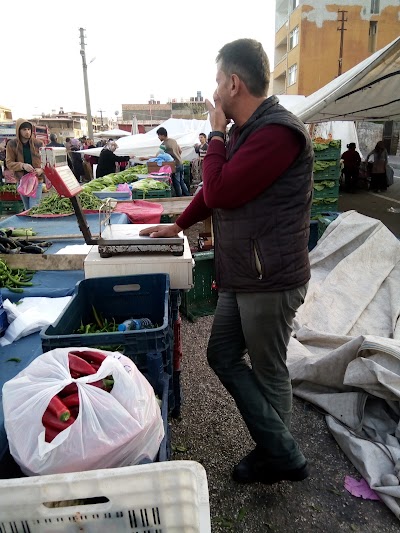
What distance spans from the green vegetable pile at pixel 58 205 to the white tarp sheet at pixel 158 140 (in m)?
8.80

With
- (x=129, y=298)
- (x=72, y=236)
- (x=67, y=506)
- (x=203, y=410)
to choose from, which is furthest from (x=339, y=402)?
(x=72, y=236)

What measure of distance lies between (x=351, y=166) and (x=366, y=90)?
6260 millimetres

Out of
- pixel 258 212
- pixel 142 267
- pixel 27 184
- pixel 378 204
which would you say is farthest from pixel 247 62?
pixel 378 204

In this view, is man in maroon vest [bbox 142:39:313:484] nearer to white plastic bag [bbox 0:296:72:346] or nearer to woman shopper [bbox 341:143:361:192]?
white plastic bag [bbox 0:296:72:346]

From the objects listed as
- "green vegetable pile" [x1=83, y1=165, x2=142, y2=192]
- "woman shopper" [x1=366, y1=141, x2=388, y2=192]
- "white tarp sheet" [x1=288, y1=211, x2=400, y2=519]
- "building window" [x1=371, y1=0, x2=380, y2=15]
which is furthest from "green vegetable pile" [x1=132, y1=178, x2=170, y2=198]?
"building window" [x1=371, y1=0, x2=380, y2=15]

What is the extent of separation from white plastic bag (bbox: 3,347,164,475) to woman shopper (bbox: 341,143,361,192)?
13.3 metres

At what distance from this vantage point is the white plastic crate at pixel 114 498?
884 mm

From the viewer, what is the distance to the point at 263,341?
1770mm

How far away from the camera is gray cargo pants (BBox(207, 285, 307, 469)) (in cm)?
176

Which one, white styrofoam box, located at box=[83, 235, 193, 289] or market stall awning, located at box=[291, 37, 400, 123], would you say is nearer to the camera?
white styrofoam box, located at box=[83, 235, 193, 289]

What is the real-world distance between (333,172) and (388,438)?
6712 millimetres

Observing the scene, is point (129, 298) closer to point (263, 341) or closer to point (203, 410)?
point (263, 341)

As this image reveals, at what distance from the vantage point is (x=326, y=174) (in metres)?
8.16

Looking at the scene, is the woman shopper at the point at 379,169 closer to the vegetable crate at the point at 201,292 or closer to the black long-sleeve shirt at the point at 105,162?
the black long-sleeve shirt at the point at 105,162
